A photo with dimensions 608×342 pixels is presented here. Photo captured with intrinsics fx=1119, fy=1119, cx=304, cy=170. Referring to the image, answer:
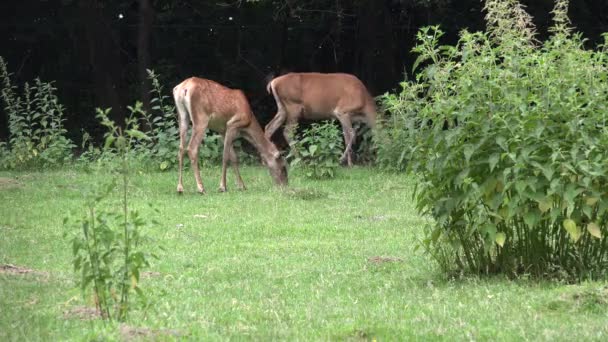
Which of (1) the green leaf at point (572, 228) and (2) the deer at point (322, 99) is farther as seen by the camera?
(2) the deer at point (322, 99)

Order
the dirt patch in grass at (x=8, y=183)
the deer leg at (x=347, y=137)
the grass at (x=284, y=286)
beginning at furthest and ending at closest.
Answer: the deer leg at (x=347, y=137), the dirt patch in grass at (x=8, y=183), the grass at (x=284, y=286)

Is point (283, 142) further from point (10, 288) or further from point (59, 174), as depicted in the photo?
point (10, 288)

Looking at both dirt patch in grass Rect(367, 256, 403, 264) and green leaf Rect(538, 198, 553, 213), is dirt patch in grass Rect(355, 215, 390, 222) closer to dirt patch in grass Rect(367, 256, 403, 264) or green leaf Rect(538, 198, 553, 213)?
dirt patch in grass Rect(367, 256, 403, 264)

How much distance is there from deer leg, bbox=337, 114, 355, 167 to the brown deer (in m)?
3.14

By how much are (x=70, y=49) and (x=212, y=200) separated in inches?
470

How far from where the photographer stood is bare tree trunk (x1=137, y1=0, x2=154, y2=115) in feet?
76.9

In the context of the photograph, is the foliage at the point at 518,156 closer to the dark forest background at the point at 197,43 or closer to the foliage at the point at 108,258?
the foliage at the point at 108,258

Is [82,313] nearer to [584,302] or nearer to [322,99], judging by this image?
[584,302]

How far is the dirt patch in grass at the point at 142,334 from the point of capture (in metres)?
5.82

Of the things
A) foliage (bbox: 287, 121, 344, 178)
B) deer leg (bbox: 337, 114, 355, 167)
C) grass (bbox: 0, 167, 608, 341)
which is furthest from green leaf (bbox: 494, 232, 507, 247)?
deer leg (bbox: 337, 114, 355, 167)

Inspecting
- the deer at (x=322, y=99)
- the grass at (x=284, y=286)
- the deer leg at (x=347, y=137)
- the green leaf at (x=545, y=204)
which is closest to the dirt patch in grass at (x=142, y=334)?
the grass at (x=284, y=286)

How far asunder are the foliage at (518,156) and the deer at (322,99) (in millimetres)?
12628

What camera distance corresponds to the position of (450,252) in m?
8.77

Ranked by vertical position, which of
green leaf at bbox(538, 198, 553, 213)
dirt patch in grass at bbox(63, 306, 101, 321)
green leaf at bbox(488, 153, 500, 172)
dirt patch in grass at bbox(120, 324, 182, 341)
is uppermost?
green leaf at bbox(488, 153, 500, 172)
